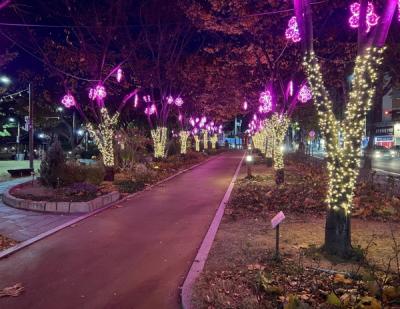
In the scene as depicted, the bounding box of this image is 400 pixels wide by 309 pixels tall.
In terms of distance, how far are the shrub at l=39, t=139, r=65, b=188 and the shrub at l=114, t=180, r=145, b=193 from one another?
8.59ft

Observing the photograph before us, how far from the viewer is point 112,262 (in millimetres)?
6973

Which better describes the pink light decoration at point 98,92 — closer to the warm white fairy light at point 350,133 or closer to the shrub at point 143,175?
the shrub at point 143,175

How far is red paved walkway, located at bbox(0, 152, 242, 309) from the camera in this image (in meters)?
5.44

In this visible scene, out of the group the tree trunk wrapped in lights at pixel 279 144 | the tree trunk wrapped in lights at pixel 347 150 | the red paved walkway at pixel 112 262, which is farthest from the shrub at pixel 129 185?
the tree trunk wrapped in lights at pixel 347 150

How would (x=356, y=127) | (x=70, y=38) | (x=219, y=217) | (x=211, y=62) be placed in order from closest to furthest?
(x=356, y=127)
(x=219, y=217)
(x=70, y=38)
(x=211, y=62)

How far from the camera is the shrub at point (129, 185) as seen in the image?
50.0ft

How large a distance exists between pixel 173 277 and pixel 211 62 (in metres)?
21.3

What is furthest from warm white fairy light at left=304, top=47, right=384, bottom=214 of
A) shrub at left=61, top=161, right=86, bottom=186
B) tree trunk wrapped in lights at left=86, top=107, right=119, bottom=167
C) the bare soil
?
tree trunk wrapped in lights at left=86, top=107, right=119, bottom=167

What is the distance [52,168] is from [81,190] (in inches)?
51.4

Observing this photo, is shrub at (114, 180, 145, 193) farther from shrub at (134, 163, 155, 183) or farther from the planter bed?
the planter bed

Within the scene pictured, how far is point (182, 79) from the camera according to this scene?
89.5 ft

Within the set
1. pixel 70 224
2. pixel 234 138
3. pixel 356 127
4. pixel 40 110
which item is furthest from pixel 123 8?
pixel 234 138

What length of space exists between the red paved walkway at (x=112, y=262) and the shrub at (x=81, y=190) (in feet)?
3.96

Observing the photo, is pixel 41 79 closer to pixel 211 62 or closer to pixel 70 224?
pixel 211 62
